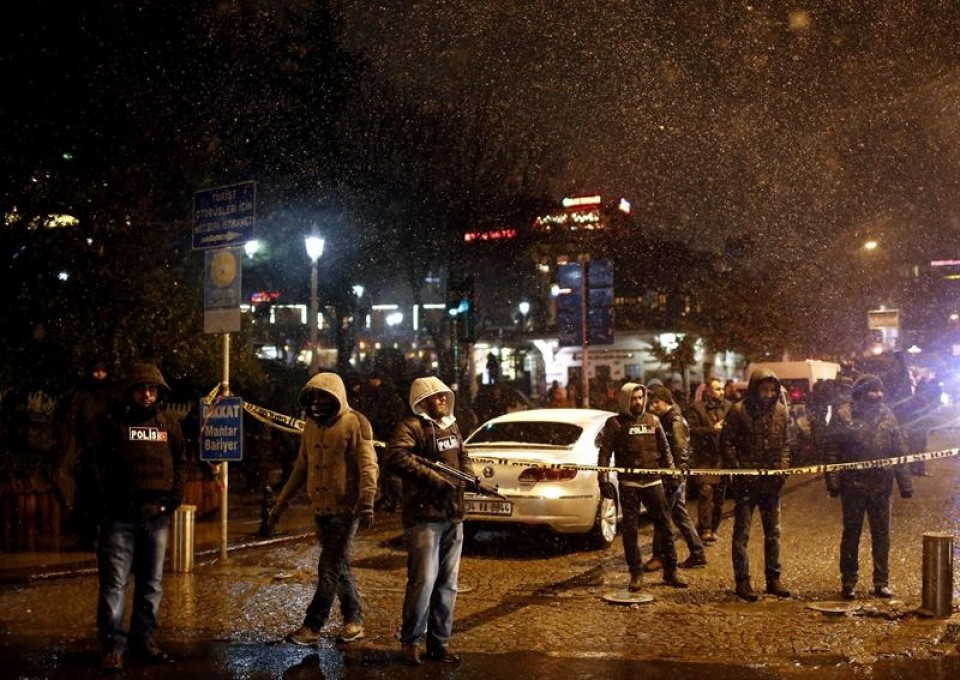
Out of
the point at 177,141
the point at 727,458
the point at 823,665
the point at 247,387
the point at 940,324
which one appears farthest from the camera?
the point at 940,324

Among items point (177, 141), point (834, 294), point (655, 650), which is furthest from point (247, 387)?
point (834, 294)

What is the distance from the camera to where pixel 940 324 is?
2478 inches

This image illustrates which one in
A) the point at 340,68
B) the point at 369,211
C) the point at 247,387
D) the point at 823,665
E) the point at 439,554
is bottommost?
the point at 823,665

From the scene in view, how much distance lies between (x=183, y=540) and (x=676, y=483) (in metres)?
4.73

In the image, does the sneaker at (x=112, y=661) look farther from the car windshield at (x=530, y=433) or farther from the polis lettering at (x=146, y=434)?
the car windshield at (x=530, y=433)

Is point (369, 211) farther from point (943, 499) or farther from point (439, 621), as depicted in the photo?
point (439, 621)

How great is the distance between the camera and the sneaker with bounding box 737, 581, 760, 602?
741cm

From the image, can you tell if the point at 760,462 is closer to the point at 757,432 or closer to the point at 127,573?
the point at 757,432

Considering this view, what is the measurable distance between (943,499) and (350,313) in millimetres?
20437

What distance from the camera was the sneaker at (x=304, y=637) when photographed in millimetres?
6098

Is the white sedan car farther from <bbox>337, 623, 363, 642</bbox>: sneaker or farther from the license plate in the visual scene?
<bbox>337, 623, 363, 642</bbox>: sneaker

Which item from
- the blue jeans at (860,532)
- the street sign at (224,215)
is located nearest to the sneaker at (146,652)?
the street sign at (224,215)

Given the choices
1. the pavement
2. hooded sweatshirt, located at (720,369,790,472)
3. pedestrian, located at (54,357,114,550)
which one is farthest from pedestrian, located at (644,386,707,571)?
pedestrian, located at (54,357,114,550)

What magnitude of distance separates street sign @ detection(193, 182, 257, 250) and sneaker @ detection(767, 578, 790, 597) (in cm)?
567
